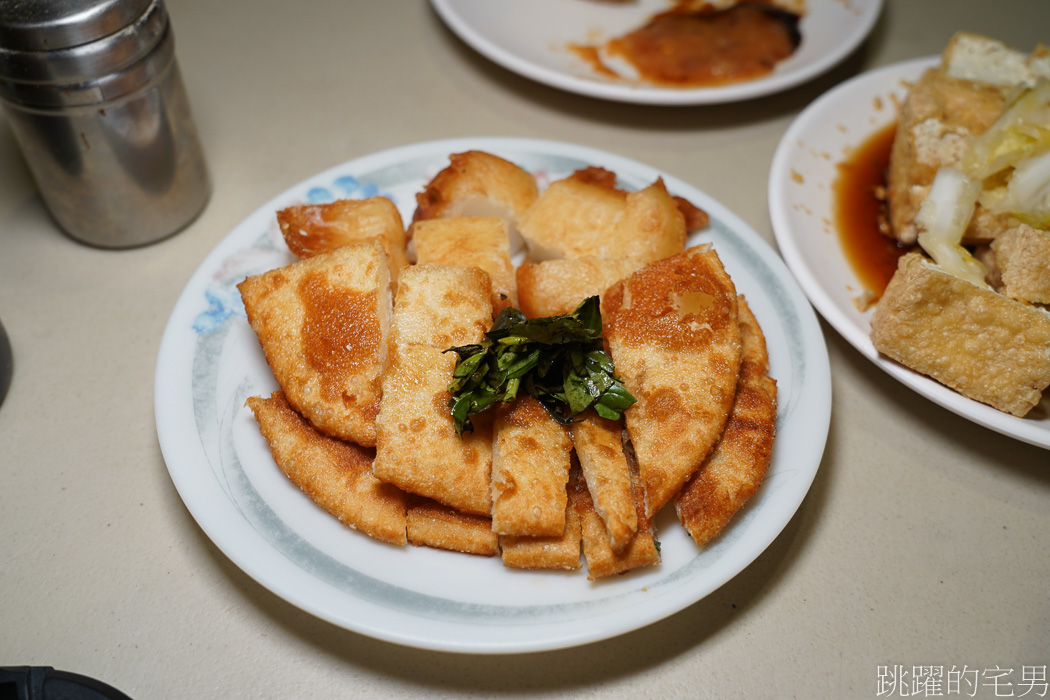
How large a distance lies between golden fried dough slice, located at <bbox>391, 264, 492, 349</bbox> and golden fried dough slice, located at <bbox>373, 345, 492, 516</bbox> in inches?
3.3

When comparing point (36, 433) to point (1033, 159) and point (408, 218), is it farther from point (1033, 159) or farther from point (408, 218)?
point (1033, 159)

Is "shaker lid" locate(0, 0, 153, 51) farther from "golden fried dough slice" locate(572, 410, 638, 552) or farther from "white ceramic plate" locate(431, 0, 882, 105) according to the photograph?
"golden fried dough slice" locate(572, 410, 638, 552)

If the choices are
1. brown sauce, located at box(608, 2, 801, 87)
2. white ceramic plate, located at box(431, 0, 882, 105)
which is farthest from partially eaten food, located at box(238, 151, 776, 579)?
brown sauce, located at box(608, 2, 801, 87)

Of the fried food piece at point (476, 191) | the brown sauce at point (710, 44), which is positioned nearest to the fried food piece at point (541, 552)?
Result: the fried food piece at point (476, 191)

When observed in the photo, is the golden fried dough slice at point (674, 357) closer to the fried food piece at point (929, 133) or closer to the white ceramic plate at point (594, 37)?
the fried food piece at point (929, 133)

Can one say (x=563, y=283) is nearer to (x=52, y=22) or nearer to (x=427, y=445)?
(x=427, y=445)

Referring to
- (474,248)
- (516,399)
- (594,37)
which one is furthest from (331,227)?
(594,37)

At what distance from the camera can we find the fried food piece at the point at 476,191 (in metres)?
2.35

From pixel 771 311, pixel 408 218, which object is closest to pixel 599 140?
pixel 408 218

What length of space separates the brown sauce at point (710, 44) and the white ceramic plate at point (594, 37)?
0.27 feet

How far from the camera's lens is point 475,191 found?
234 cm

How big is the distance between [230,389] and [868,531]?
1.81 m

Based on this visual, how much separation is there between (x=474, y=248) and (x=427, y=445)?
2.22 feet

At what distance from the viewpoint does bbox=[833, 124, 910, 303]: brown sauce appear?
2.56 m
